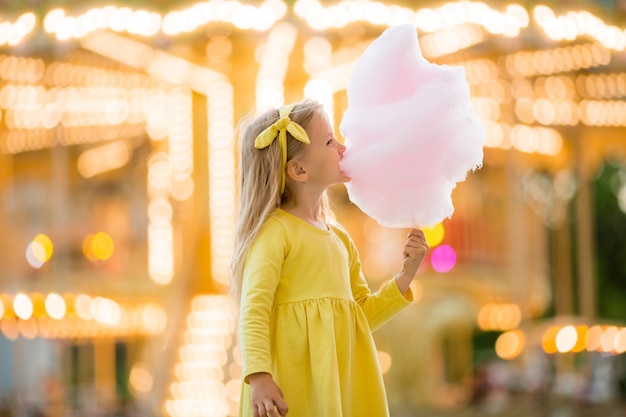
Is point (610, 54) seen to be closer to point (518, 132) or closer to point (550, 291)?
point (518, 132)

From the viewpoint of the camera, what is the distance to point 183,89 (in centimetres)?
1196

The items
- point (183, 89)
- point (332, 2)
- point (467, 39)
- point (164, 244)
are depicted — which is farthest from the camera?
point (164, 244)

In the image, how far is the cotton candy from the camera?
12.3ft

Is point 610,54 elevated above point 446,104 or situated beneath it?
elevated above

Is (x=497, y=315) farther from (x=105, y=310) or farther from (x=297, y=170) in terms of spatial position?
(x=297, y=170)

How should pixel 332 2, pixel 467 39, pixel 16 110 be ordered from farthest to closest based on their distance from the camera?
pixel 16 110 < pixel 467 39 < pixel 332 2

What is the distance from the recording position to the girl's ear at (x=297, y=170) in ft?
12.6

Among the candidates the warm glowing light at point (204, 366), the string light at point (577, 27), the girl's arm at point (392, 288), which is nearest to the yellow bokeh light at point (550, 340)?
the string light at point (577, 27)

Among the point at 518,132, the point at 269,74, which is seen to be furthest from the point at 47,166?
the point at 269,74

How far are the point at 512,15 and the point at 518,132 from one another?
200 inches

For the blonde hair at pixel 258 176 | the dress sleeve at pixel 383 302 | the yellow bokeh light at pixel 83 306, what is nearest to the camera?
the blonde hair at pixel 258 176

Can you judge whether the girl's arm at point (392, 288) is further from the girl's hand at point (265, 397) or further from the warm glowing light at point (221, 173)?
the warm glowing light at point (221, 173)

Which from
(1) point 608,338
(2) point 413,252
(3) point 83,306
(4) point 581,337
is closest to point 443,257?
(4) point 581,337

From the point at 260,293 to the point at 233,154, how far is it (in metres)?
7.81
